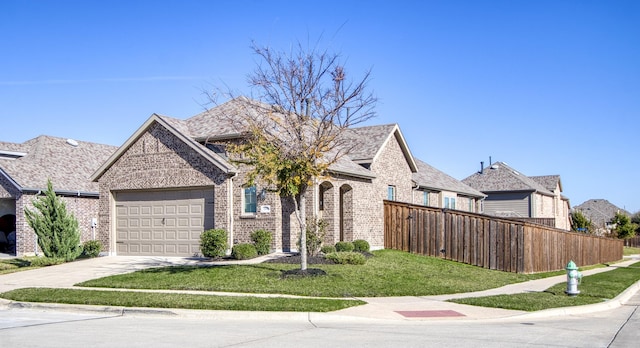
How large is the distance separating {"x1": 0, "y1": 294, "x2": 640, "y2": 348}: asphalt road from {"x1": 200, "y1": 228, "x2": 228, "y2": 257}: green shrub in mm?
8677

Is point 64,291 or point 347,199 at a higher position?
point 347,199

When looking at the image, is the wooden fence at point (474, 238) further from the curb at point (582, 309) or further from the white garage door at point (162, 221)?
the white garage door at point (162, 221)

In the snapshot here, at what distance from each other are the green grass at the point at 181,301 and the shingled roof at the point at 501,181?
4011 cm

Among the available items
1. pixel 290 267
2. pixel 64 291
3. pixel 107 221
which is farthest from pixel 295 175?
pixel 107 221

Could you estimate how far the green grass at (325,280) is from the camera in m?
16.6

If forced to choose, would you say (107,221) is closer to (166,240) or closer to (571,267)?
(166,240)

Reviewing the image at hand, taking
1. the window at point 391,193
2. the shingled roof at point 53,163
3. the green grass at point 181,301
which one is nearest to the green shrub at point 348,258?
the green grass at point 181,301

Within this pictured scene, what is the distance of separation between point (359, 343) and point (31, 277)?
1379cm

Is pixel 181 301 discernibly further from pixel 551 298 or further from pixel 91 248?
pixel 91 248

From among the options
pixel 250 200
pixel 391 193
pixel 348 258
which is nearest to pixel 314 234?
pixel 348 258

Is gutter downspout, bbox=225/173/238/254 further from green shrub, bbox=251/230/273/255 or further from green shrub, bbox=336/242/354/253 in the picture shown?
green shrub, bbox=336/242/354/253

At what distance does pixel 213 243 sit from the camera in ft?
75.0

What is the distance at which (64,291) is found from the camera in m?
16.4

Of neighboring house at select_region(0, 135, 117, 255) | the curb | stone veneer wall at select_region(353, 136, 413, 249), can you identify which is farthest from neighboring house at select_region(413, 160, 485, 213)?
the curb
